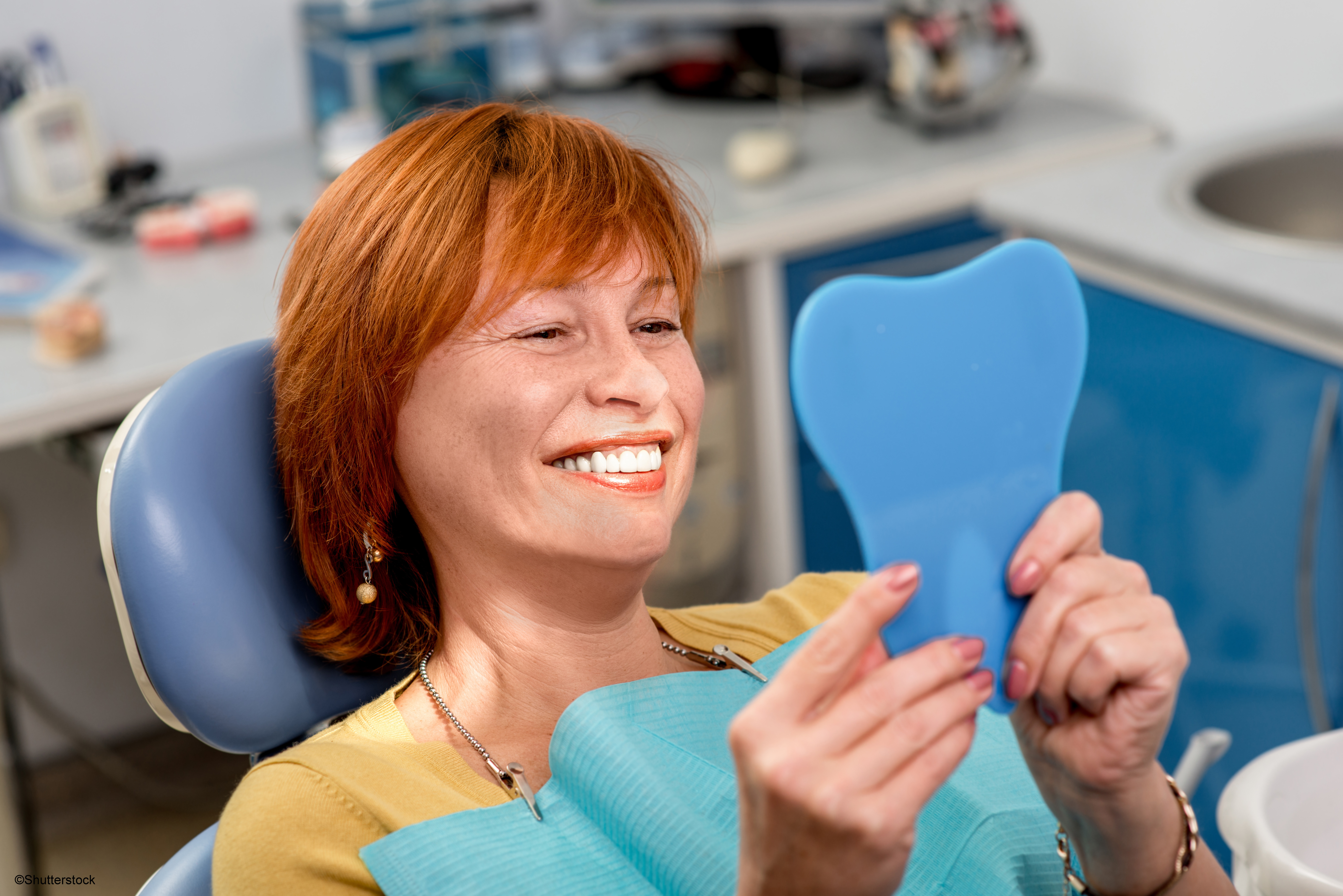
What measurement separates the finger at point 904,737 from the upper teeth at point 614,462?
0.31 m

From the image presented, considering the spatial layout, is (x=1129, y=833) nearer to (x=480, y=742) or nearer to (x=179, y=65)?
(x=480, y=742)

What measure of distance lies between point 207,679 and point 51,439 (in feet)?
3.71


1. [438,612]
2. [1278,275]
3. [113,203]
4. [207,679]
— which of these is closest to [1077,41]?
[1278,275]

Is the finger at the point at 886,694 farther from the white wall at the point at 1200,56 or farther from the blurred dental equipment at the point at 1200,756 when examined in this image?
the white wall at the point at 1200,56

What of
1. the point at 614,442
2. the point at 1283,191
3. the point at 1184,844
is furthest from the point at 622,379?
the point at 1283,191

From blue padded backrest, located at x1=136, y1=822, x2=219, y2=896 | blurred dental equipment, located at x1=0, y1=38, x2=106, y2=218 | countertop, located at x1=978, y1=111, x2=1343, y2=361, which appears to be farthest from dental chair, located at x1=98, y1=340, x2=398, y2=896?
blurred dental equipment, located at x1=0, y1=38, x2=106, y2=218

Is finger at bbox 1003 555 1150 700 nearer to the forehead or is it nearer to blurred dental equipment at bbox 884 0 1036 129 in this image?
the forehead

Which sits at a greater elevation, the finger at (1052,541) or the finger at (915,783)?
the finger at (1052,541)

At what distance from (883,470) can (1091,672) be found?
0.19m

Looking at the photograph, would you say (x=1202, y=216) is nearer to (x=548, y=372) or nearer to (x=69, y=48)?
(x=548, y=372)

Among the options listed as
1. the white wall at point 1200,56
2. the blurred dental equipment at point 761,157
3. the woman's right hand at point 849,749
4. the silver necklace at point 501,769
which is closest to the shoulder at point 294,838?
the silver necklace at point 501,769

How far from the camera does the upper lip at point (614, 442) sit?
3.23 ft

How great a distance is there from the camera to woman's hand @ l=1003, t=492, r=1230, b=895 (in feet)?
2.71

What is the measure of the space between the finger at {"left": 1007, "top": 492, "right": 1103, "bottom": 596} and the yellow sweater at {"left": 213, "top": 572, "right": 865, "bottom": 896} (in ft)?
1.42
